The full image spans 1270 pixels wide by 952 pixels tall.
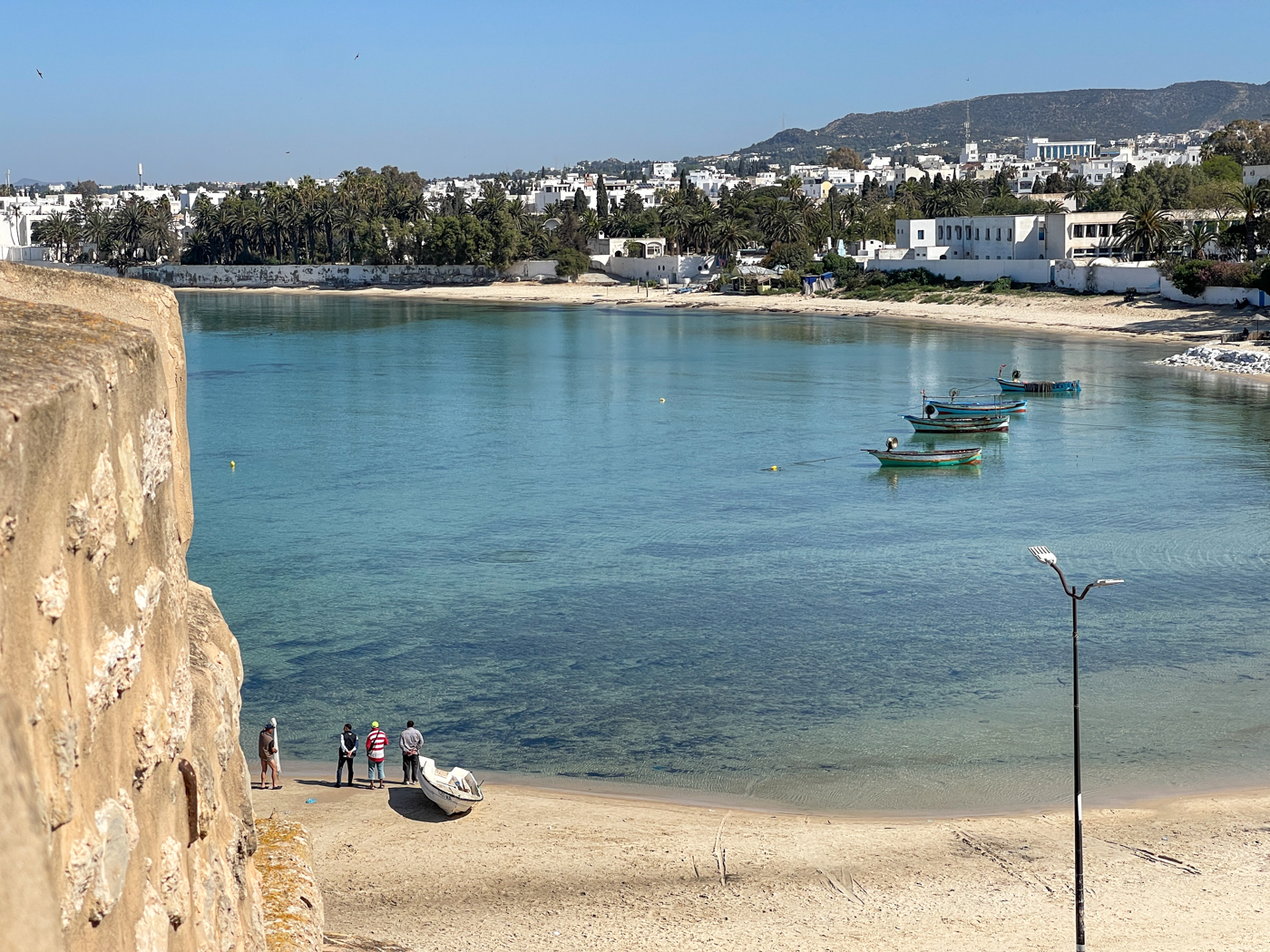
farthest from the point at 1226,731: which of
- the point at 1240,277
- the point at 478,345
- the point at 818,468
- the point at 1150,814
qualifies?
the point at 478,345

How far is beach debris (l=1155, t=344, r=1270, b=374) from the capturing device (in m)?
67.1

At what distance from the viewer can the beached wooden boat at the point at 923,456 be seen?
47.1 meters

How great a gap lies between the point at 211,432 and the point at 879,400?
1113 inches

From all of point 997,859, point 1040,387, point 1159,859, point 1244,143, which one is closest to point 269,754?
point 997,859

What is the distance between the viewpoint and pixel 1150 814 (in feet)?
63.0

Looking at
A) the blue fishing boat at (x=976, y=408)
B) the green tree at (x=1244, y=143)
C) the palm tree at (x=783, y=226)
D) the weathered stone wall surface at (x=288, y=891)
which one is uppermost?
the green tree at (x=1244, y=143)

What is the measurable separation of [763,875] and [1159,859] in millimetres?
4931

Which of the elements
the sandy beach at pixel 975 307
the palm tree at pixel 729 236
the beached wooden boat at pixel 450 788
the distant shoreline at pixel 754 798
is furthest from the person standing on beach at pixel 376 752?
the palm tree at pixel 729 236

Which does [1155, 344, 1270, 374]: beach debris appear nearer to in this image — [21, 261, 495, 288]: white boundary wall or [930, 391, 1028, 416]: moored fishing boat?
[930, 391, 1028, 416]: moored fishing boat

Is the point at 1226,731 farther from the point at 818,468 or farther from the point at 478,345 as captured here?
the point at 478,345

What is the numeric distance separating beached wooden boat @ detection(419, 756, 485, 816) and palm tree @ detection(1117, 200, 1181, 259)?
8544 centimetres

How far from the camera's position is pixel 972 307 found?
99688mm

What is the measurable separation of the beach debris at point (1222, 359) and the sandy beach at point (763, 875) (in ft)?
171

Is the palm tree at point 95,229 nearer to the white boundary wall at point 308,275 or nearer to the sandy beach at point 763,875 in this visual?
the white boundary wall at point 308,275
